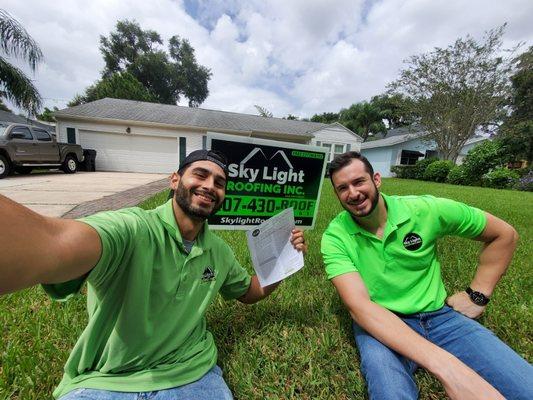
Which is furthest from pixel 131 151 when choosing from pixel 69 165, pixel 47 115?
pixel 47 115

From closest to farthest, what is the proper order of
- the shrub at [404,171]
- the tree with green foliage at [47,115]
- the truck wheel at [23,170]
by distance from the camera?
the truck wheel at [23,170] < the tree with green foliage at [47,115] < the shrub at [404,171]

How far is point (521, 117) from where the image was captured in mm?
23031

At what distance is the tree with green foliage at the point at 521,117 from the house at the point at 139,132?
16.3m

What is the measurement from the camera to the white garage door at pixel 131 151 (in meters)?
16.5

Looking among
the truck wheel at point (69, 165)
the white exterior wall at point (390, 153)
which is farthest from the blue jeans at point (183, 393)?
the white exterior wall at point (390, 153)

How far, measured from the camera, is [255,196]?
206cm

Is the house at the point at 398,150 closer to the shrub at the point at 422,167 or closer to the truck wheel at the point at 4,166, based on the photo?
the shrub at the point at 422,167

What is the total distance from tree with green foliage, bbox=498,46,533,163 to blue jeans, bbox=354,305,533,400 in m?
26.5

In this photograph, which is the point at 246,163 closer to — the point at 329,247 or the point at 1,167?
the point at 329,247

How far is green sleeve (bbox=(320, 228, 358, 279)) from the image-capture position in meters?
1.79

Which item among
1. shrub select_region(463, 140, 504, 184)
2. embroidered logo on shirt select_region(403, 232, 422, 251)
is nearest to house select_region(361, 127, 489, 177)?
shrub select_region(463, 140, 504, 184)

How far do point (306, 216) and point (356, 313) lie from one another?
86 cm

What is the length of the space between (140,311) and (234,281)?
688 mm

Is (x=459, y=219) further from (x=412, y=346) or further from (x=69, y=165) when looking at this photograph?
(x=69, y=165)
